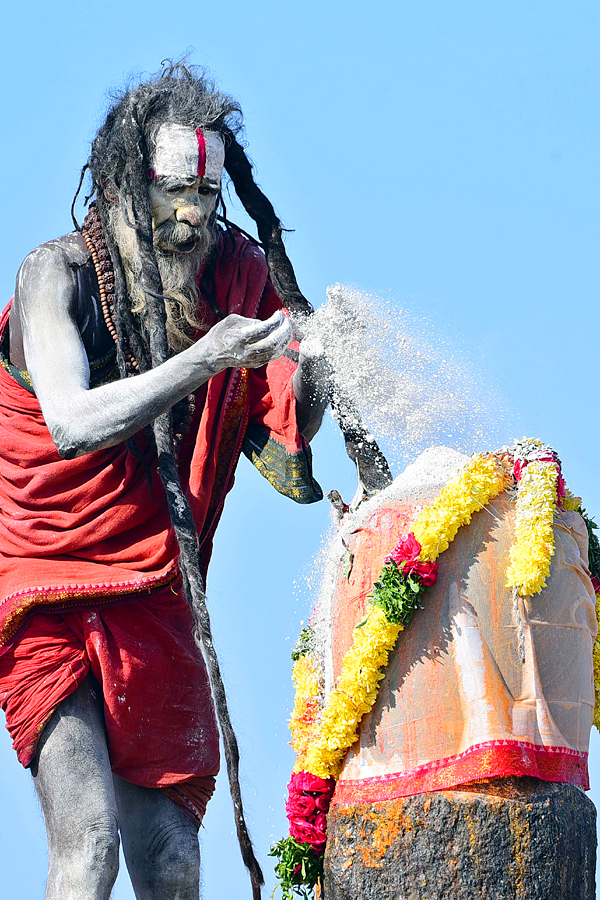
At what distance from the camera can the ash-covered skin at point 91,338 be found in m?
5.25

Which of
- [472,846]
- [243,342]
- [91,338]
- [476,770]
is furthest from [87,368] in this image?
[472,846]

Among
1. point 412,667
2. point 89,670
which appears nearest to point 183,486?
point 89,670

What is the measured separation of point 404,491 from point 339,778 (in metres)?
0.97

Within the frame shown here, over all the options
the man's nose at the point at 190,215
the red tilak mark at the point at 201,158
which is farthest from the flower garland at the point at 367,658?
the red tilak mark at the point at 201,158

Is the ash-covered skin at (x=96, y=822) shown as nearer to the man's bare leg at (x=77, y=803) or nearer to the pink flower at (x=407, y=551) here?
the man's bare leg at (x=77, y=803)

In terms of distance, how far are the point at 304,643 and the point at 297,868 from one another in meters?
0.77

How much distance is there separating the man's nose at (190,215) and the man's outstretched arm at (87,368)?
50 centimetres

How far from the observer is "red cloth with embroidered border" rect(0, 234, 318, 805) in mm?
5594

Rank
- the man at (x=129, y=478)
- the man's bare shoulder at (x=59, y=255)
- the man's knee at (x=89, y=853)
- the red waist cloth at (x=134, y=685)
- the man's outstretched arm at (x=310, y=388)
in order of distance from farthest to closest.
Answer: the man's outstretched arm at (x=310, y=388)
the man's bare shoulder at (x=59, y=255)
the red waist cloth at (x=134, y=685)
the man at (x=129, y=478)
the man's knee at (x=89, y=853)

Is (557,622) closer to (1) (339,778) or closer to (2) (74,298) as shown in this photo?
(1) (339,778)

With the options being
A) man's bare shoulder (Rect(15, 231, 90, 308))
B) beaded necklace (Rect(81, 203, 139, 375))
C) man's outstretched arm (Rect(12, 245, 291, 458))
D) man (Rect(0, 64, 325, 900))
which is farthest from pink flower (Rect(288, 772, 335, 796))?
man's bare shoulder (Rect(15, 231, 90, 308))

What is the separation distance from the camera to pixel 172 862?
5.69 meters

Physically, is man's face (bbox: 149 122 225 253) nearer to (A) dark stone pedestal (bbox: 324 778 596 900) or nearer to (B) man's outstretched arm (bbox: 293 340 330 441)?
(B) man's outstretched arm (bbox: 293 340 330 441)

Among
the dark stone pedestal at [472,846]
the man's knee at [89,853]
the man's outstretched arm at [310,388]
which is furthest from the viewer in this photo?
the man's outstretched arm at [310,388]
